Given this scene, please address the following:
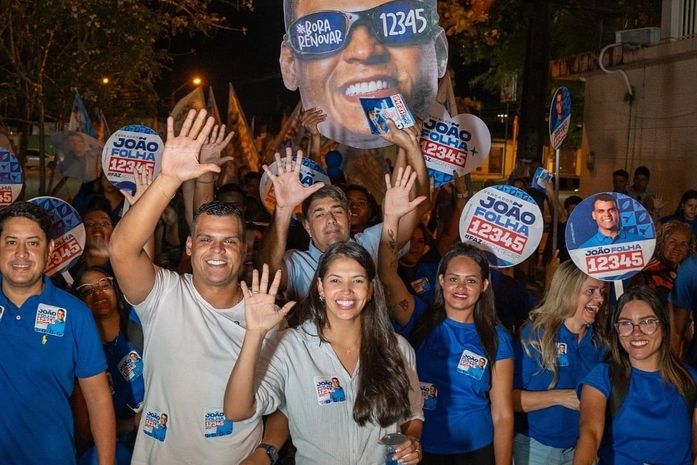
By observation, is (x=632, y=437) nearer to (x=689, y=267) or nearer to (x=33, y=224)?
(x=689, y=267)

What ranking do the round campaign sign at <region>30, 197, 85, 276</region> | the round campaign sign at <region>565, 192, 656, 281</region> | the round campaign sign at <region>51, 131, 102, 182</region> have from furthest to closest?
1. the round campaign sign at <region>51, 131, 102, 182</region>
2. the round campaign sign at <region>565, 192, 656, 281</region>
3. the round campaign sign at <region>30, 197, 85, 276</region>

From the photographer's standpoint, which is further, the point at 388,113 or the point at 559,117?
the point at 559,117

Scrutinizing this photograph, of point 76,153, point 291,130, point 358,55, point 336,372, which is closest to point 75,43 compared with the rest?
point 291,130

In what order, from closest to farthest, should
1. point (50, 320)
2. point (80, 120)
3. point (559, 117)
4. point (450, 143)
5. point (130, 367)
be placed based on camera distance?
point (50, 320), point (130, 367), point (450, 143), point (559, 117), point (80, 120)

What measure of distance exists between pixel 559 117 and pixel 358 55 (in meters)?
2.61

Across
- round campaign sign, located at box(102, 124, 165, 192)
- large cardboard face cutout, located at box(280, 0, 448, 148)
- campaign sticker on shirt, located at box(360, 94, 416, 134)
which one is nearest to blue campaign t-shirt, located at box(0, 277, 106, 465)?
campaign sticker on shirt, located at box(360, 94, 416, 134)

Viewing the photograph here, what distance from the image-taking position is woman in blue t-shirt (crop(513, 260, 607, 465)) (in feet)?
14.8

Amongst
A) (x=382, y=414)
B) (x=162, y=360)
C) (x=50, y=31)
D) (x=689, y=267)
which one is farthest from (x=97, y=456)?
(x=50, y=31)

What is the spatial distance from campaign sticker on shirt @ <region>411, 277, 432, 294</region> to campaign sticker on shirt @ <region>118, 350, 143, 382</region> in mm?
1971

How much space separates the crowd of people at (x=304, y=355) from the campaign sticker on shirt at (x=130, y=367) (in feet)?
0.03

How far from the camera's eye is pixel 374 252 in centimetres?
499

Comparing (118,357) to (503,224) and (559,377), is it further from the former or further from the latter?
(503,224)

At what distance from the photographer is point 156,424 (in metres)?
3.55

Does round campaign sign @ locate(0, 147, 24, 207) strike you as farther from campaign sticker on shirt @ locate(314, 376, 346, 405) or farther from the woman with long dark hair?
campaign sticker on shirt @ locate(314, 376, 346, 405)
